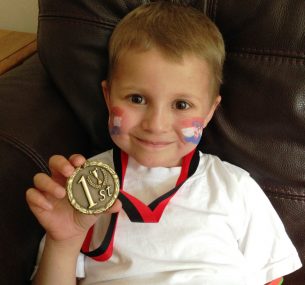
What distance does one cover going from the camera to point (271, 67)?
841 millimetres

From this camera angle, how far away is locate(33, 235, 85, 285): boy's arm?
76 centimetres

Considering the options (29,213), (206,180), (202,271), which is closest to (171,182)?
(206,180)

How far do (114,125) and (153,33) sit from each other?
7.8 inches

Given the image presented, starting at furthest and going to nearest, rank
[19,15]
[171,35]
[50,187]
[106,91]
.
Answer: [19,15]
[106,91]
[171,35]
[50,187]

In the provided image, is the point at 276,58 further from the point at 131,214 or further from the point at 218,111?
the point at 131,214

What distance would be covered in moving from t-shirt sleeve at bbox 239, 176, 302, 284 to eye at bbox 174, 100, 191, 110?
0.21m

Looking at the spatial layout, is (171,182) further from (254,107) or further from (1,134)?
(1,134)

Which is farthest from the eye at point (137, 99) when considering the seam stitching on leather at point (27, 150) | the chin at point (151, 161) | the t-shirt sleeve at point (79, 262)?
the t-shirt sleeve at point (79, 262)

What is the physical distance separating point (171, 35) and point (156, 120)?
0.56ft

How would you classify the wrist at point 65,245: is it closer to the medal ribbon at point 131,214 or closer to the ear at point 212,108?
the medal ribbon at point 131,214

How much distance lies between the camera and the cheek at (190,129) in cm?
80

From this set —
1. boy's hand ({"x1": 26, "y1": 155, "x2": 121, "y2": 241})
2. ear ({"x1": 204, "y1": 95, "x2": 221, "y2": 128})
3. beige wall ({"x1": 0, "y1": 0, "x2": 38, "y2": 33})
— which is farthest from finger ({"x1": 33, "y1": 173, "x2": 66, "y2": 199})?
beige wall ({"x1": 0, "y1": 0, "x2": 38, "y2": 33})

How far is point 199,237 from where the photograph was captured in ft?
2.63

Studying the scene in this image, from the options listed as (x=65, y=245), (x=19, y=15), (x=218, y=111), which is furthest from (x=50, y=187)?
(x=19, y=15)
